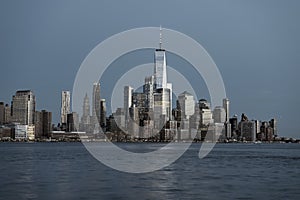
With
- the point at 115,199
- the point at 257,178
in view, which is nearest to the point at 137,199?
the point at 115,199

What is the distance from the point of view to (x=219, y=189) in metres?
49.9

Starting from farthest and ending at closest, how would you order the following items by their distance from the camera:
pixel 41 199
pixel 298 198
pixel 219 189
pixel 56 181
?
pixel 56 181 → pixel 219 189 → pixel 298 198 → pixel 41 199

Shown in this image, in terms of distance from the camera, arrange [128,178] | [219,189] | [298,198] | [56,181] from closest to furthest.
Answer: [298,198], [219,189], [56,181], [128,178]

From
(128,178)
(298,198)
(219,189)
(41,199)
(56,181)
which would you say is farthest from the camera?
(128,178)

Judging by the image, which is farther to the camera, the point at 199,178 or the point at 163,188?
the point at 199,178

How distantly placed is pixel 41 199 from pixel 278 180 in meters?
32.6

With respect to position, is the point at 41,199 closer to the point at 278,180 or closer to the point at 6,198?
the point at 6,198

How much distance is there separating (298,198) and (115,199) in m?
16.7

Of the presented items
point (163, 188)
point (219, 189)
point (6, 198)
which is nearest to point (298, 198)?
point (219, 189)

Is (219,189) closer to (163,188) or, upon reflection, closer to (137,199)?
(163,188)

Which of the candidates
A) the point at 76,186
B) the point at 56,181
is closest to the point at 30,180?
the point at 56,181

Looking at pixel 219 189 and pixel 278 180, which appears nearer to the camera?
pixel 219 189

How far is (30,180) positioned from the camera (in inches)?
2227

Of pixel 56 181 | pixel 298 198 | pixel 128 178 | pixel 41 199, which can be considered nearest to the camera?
pixel 41 199
